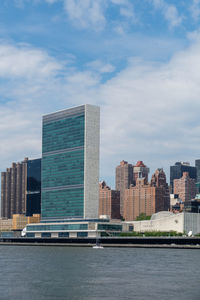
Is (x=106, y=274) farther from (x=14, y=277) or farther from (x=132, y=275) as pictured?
(x=14, y=277)

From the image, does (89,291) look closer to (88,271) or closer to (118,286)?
(118,286)

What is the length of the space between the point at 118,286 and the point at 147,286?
4355mm

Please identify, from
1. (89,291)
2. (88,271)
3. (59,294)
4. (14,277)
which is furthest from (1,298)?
(88,271)

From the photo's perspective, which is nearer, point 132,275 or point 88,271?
point 132,275

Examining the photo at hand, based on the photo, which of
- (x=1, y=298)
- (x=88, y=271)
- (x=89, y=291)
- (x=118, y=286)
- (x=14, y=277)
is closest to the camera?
(x=1, y=298)

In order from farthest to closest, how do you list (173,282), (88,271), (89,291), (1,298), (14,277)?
(88,271) < (14,277) < (173,282) < (89,291) < (1,298)

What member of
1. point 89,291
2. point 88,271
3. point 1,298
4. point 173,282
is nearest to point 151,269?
Result: point 88,271

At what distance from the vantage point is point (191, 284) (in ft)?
283

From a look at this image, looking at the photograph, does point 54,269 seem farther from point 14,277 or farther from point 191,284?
point 191,284

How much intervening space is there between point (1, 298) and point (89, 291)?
13.1 metres

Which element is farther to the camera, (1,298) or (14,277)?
(14,277)

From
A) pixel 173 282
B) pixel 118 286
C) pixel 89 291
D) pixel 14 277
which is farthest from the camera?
pixel 14 277

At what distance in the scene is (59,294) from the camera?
246 ft

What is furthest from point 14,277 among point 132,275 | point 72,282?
point 132,275
